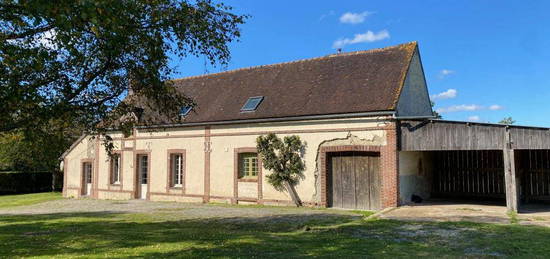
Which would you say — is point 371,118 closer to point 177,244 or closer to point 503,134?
point 503,134

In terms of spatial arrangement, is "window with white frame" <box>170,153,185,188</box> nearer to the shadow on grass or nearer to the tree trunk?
the tree trunk

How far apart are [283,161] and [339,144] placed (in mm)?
2290

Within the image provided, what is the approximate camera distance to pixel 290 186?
16203 millimetres

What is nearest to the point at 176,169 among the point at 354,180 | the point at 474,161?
the point at 354,180

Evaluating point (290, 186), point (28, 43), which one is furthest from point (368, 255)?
point (290, 186)

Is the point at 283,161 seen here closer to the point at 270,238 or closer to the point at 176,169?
the point at 176,169

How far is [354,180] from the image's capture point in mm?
15312

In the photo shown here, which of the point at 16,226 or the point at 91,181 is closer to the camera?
the point at 16,226

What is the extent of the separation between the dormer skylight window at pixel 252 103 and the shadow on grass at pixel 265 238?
580 cm

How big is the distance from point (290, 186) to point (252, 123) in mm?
2961

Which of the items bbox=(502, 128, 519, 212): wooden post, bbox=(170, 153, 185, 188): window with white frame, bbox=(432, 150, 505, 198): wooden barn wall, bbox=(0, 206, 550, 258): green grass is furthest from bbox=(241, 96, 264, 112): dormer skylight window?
bbox=(502, 128, 519, 212): wooden post

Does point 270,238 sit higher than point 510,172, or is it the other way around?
point 510,172

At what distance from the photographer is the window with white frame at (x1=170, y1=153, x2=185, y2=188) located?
20031 mm

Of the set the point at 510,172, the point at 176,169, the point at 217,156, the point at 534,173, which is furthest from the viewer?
the point at 176,169
